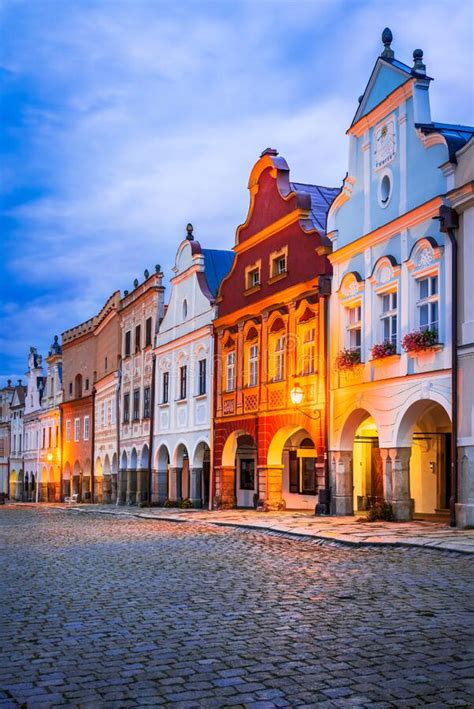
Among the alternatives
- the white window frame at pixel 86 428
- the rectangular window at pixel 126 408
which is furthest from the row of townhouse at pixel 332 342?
the white window frame at pixel 86 428

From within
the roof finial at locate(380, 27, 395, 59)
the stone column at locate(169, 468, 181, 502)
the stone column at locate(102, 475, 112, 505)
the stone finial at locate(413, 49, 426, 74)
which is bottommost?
the stone column at locate(102, 475, 112, 505)

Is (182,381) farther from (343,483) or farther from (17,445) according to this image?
(17,445)

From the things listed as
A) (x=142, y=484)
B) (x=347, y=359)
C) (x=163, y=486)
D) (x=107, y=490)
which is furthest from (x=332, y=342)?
(x=107, y=490)

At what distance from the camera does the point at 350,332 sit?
23766 millimetres

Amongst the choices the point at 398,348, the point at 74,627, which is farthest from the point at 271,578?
the point at 398,348

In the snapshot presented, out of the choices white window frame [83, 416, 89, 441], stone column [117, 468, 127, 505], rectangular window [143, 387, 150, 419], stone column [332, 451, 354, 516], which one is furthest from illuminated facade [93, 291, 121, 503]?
stone column [332, 451, 354, 516]

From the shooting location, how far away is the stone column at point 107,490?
4837 cm

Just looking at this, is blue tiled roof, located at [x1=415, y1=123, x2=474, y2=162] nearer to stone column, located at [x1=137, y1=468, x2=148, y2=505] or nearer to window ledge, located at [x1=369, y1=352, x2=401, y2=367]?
window ledge, located at [x1=369, y1=352, x2=401, y2=367]

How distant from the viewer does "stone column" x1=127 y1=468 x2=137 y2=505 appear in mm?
43031

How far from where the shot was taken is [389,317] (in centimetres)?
2172

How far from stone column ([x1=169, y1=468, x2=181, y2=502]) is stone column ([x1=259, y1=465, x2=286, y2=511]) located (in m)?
9.77

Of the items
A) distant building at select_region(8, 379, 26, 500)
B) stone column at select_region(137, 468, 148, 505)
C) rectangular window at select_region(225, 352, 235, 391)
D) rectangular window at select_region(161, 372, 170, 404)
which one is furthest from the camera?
distant building at select_region(8, 379, 26, 500)

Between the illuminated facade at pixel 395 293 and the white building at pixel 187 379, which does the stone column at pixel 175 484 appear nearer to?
the white building at pixel 187 379

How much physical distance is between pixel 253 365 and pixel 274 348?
1.93 m
